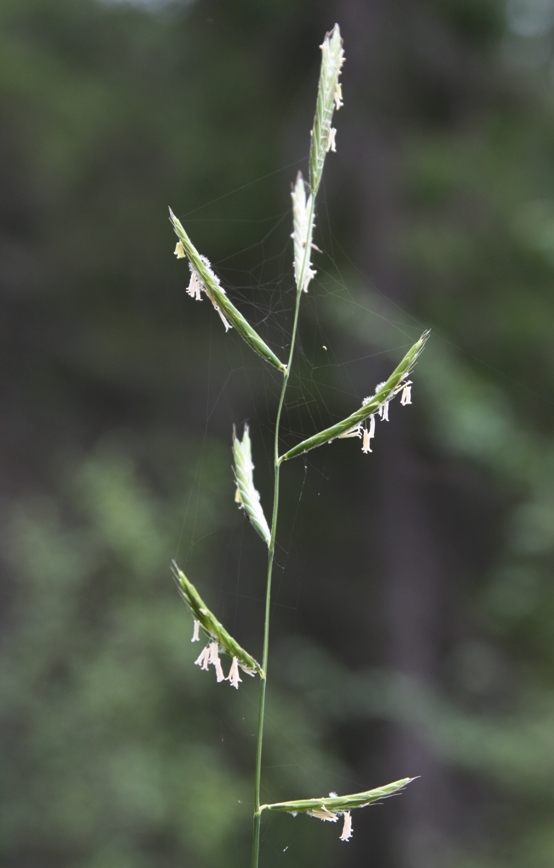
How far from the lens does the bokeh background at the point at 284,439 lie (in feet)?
11.1

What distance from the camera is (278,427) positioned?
20.4 inches

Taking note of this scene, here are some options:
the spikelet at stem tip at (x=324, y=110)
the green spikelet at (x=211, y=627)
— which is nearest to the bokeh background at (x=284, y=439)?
the spikelet at stem tip at (x=324, y=110)

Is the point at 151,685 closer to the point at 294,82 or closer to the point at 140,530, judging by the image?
the point at 140,530

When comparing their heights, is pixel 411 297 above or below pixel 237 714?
above

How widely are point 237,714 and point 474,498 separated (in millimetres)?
1900

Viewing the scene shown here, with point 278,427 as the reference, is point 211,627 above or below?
below

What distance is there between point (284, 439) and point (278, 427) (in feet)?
6.78

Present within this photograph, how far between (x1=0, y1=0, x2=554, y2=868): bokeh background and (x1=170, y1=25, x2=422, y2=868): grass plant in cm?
204

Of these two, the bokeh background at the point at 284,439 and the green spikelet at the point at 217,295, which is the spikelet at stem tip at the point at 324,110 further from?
the bokeh background at the point at 284,439

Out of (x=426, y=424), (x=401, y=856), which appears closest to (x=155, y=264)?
(x=426, y=424)

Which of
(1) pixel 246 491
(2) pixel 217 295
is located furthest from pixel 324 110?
(1) pixel 246 491

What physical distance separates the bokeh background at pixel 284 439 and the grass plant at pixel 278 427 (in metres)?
2.04

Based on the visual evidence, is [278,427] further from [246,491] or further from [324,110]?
[324,110]

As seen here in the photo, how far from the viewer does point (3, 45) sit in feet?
15.1
